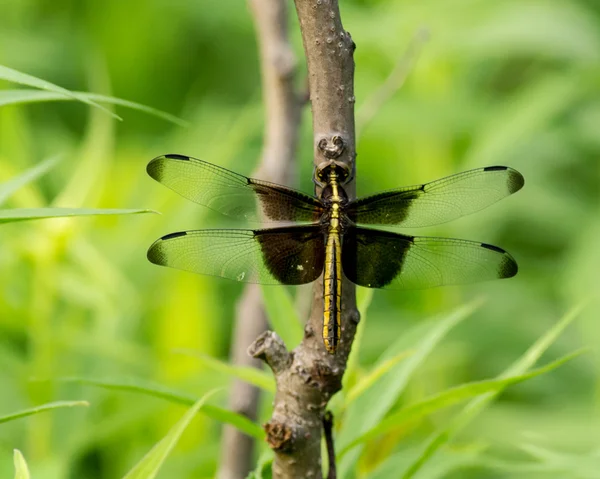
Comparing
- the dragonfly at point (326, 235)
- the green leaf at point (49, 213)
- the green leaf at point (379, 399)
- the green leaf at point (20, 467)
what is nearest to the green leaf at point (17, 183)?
the green leaf at point (49, 213)

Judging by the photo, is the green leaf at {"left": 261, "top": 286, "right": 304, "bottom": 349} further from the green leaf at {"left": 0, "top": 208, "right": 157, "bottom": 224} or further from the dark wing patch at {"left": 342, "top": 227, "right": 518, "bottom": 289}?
the green leaf at {"left": 0, "top": 208, "right": 157, "bottom": 224}

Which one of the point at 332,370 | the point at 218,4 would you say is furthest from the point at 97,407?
the point at 218,4

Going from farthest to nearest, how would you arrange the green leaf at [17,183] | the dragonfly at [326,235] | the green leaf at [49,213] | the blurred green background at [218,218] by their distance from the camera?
the blurred green background at [218,218], the dragonfly at [326,235], the green leaf at [17,183], the green leaf at [49,213]

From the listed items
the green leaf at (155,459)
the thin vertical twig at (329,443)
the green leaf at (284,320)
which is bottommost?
the green leaf at (155,459)

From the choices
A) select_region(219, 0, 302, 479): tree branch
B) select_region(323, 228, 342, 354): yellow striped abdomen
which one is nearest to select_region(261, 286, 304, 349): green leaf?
select_region(323, 228, 342, 354): yellow striped abdomen

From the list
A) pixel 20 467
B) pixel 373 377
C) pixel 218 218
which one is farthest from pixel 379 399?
pixel 218 218

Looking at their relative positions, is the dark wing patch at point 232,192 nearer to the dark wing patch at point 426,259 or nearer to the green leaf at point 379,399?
the dark wing patch at point 426,259
